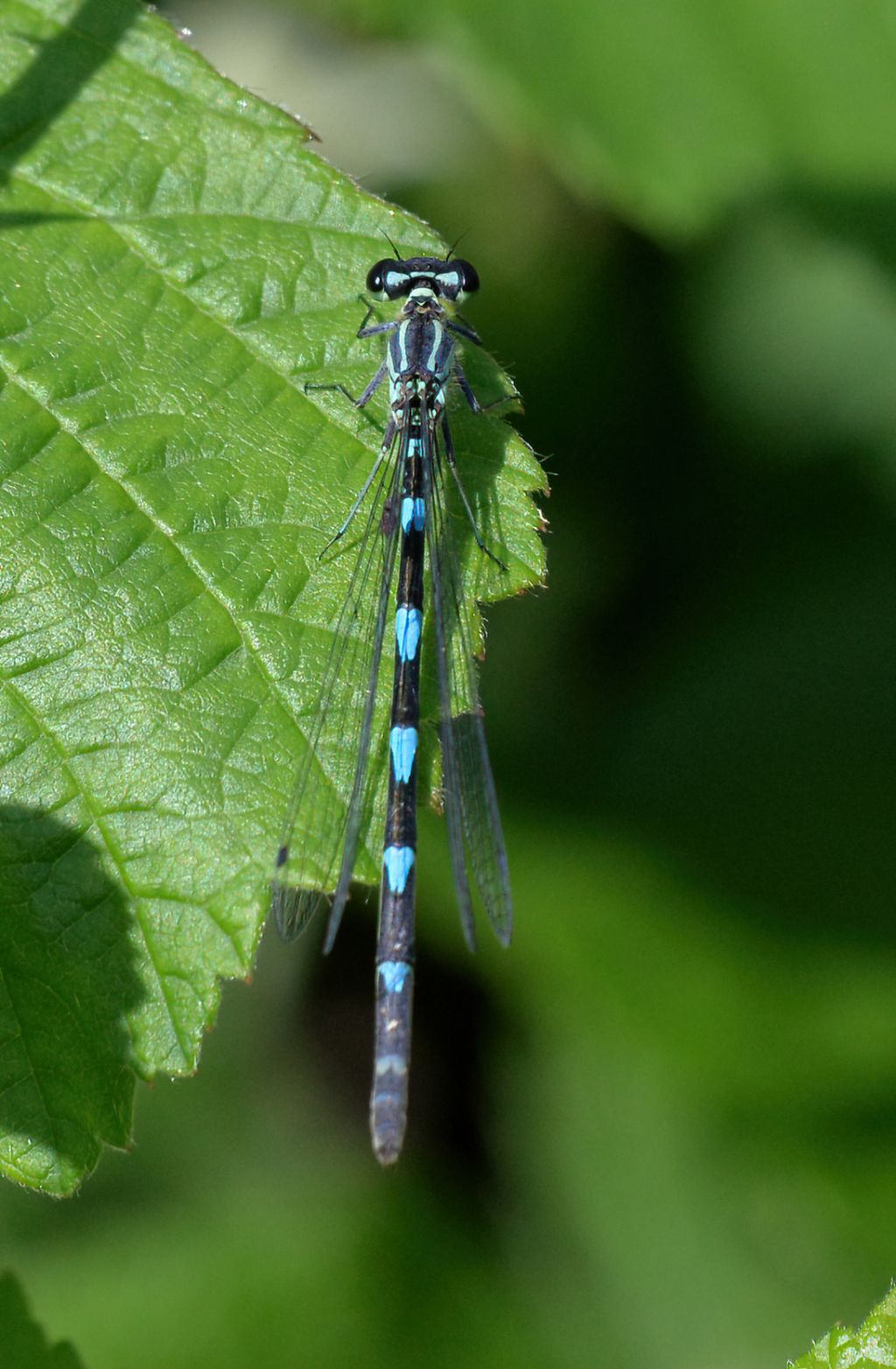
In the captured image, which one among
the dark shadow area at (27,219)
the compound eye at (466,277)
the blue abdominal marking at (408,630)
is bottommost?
the blue abdominal marking at (408,630)

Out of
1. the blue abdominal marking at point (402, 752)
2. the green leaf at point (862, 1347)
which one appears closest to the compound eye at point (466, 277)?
the blue abdominal marking at point (402, 752)

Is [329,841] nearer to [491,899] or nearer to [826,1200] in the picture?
[491,899]

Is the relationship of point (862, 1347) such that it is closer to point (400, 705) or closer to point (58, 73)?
point (400, 705)

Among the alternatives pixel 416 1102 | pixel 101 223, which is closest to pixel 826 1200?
pixel 416 1102

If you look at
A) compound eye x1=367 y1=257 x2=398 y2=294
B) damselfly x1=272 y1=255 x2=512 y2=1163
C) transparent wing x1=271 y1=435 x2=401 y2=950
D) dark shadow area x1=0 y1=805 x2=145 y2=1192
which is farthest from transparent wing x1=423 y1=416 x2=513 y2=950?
dark shadow area x1=0 y1=805 x2=145 y2=1192

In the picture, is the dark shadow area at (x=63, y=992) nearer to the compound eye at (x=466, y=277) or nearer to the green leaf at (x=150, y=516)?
the green leaf at (x=150, y=516)

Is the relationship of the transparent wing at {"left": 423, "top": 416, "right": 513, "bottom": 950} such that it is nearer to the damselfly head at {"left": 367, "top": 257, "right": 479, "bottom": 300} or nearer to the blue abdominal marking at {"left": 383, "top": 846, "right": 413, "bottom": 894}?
the blue abdominal marking at {"left": 383, "top": 846, "right": 413, "bottom": 894}
